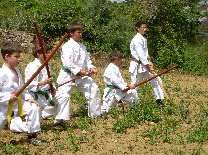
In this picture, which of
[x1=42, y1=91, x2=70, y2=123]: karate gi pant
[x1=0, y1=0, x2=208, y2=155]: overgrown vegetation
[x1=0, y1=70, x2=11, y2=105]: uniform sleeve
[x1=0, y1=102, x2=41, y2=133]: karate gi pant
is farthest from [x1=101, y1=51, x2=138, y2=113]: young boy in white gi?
[x1=0, y1=70, x2=11, y2=105]: uniform sleeve

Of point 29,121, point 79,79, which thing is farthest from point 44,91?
point 79,79

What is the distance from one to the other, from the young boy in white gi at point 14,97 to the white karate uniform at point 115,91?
5.70ft

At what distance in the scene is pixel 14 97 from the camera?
446 cm

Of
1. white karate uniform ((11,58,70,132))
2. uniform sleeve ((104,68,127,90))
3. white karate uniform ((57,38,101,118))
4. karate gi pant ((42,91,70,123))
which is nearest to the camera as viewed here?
white karate uniform ((11,58,70,132))

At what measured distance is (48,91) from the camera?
17.4ft

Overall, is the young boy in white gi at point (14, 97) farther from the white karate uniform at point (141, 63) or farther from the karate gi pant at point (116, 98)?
the white karate uniform at point (141, 63)

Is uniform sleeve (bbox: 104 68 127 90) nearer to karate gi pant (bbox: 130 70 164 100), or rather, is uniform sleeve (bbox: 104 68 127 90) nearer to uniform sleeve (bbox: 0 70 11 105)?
karate gi pant (bbox: 130 70 164 100)

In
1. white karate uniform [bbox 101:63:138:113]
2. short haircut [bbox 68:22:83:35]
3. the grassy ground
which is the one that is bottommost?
the grassy ground

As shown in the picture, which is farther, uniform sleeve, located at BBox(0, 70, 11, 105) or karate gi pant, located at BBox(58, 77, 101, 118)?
karate gi pant, located at BBox(58, 77, 101, 118)

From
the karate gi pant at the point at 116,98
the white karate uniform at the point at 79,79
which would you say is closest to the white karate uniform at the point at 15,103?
the white karate uniform at the point at 79,79

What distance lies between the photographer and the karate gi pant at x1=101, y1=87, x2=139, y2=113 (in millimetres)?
6371

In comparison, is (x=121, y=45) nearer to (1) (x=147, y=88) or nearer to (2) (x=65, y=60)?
(1) (x=147, y=88)

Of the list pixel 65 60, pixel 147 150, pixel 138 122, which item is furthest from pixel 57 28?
pixel 147 150

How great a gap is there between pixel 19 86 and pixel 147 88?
4005mm
